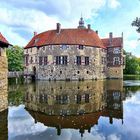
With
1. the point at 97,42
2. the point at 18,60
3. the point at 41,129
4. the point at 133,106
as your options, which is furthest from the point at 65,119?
the point at 18,60

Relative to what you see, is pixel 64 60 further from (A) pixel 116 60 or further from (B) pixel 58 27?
(A) pixel 116 60

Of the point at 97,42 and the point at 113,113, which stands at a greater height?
the point at 97,42

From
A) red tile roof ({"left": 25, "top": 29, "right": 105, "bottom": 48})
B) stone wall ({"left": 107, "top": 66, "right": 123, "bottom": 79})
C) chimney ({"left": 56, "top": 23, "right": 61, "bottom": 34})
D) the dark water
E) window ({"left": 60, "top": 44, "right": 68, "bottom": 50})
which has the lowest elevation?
the dark water

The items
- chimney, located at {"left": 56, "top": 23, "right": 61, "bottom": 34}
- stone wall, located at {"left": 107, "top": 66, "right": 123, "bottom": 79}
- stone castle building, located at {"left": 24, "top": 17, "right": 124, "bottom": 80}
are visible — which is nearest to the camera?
stone castle building, located at {"left": 24, "top": 17, "right": 124, "bottom": 80}

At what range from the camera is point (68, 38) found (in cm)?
4909

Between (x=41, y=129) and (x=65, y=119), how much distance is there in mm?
2214

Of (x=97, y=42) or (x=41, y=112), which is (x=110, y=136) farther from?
(x=97, y=42)

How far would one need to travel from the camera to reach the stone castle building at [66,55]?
158ft

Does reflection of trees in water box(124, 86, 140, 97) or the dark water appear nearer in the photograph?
the dark water

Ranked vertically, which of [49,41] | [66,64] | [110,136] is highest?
[49,41]

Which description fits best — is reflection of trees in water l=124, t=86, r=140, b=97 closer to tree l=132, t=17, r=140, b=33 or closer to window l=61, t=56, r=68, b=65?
tree l=132, t=17, r=140, b=33

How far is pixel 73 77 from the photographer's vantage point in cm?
4825

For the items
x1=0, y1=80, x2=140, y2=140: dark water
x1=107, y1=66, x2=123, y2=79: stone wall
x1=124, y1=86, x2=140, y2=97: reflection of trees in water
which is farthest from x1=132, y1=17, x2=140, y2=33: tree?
x1=107, y1=66, x2=123, y2=79: stone wall

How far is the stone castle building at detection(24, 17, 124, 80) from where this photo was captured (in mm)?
48188
